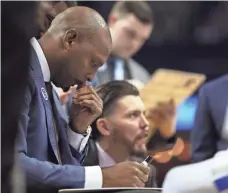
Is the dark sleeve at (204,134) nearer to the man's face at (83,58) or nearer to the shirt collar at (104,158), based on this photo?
the shirt collar at (104,158)

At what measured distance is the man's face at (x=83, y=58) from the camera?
2.28 metres

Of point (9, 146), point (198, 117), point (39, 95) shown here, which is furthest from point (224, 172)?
point (198, 117)

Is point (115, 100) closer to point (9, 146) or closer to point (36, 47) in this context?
point (36, 47)

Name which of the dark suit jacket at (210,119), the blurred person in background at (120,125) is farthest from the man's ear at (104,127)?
the dark suit jacket at (210,119)

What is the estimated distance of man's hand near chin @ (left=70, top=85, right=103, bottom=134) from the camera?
2.33 metres

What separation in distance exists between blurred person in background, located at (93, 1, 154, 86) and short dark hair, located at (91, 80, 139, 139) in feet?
2.05

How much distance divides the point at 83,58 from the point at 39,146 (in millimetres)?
278

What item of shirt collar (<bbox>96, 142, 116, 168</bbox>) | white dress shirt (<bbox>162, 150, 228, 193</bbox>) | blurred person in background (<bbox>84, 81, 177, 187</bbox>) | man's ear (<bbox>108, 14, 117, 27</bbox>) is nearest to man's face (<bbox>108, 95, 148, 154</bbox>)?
blurred person in background (<bbox>84, 81, 177, 187</bbox>)

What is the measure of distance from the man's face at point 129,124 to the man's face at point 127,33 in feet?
2.70

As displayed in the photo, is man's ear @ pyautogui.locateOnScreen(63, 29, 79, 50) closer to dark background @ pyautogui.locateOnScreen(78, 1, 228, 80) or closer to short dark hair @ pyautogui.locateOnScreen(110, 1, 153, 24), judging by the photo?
short dark hair @ pyautogui.locateOnScreen(110, 1, 153, 24)

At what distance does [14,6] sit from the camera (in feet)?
4.67

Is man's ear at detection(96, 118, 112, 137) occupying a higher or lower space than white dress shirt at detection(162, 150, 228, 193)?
lower

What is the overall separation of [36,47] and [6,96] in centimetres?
85

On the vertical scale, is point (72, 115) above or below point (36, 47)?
below
